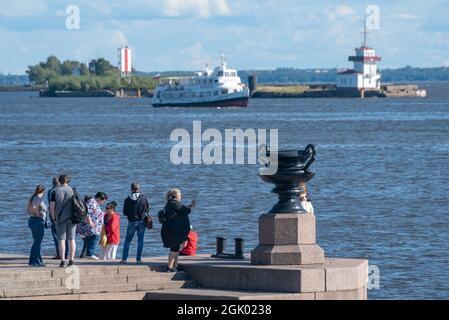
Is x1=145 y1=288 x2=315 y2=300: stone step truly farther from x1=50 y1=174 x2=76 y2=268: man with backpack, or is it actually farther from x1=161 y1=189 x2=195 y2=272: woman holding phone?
x1=50 y1=174 x2=76 y2=268: man with backpack

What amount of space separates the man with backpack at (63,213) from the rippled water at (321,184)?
606 cm

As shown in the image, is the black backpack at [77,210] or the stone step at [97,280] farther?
the black backpack at [77,210]

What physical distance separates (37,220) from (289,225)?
4063mm

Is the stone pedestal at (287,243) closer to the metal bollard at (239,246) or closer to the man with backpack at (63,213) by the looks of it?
the metal bollard at (239,246)

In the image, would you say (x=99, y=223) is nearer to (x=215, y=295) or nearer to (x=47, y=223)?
(x=47, y=223)

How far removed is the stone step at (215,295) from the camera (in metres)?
19.0

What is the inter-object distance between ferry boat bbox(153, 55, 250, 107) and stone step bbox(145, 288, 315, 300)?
132m

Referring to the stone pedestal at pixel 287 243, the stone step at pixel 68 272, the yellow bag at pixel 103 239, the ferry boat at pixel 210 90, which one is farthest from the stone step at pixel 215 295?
the ferry boat at pixel 210 90

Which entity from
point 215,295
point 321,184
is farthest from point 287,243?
point 321,184

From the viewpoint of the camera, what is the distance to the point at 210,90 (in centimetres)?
15725

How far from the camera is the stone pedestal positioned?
A: 20.0m

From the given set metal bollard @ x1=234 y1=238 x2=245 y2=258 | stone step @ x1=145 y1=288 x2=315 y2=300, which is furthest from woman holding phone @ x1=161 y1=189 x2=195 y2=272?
metal bollard @ x1=234 y1=238 x2=245 y2=258

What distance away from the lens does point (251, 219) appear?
37094 millimetres
